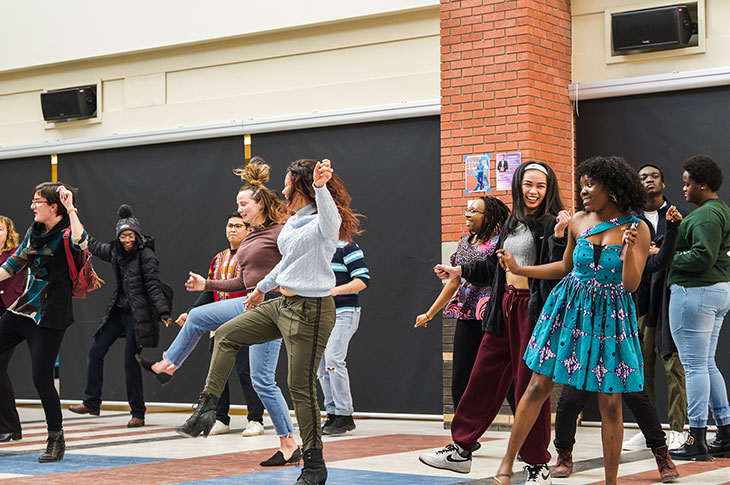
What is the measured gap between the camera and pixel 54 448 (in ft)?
24.1

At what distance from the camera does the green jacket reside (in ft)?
23.5

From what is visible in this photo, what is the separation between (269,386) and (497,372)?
1642mm

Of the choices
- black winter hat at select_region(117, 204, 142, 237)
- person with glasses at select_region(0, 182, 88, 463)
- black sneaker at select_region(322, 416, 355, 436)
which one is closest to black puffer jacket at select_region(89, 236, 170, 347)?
black winter hat at select_region(117, 204, 142, 237)

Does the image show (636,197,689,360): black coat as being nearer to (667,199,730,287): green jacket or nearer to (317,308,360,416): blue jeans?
(667,199,730,287): green jacket

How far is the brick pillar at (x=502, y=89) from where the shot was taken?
31.7ft

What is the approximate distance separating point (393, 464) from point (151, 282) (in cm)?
396

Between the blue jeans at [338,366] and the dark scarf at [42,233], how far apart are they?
247 cm

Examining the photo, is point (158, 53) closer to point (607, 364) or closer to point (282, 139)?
point (282, 139)

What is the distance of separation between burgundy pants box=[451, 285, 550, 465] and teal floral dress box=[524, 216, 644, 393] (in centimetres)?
61

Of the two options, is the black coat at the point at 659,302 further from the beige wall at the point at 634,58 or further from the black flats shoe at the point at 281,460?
the black flats shoe at the point at 281,460

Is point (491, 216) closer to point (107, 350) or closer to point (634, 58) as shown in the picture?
point (634, 58)

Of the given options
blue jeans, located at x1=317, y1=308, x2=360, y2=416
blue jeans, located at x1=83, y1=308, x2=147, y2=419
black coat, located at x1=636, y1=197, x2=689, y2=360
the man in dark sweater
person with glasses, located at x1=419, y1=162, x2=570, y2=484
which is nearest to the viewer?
person with glasses, located at x1=419, y1=162, x2=570, y2=484

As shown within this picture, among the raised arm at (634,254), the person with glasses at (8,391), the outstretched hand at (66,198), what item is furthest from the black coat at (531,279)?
the person with glasses at (8,391)

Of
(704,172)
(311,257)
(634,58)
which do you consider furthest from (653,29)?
(311,257)
